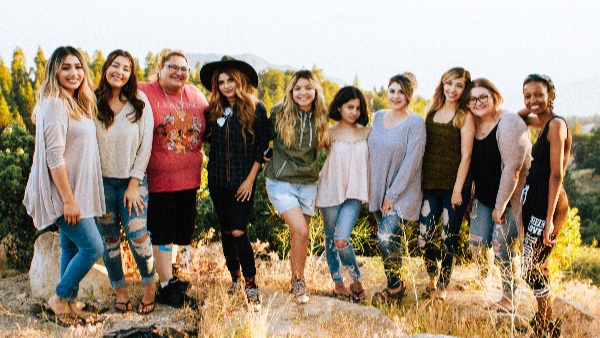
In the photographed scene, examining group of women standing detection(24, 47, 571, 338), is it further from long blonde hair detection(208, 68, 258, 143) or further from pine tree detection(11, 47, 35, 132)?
pine tree detection(11, 47, 35, 132)

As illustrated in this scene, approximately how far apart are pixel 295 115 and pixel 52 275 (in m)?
2.83

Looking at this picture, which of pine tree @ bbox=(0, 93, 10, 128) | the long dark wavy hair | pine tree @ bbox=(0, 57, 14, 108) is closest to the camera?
the long dark wavy hair

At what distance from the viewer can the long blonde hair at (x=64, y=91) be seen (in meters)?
3.67

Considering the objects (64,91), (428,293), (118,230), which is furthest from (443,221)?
(64,91)

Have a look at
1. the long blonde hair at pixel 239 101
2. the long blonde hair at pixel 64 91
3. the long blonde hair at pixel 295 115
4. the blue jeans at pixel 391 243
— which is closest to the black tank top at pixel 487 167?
the blue jeans at pixel 391 243

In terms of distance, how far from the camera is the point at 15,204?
5875 millimetres

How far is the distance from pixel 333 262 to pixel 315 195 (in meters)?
0.72

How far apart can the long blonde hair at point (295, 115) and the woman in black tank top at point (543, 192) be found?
166 centimetres

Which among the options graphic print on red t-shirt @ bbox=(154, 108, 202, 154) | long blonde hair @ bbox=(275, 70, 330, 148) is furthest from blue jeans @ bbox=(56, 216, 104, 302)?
long blonde hair @ bbox=(275, 70, 330, 148)

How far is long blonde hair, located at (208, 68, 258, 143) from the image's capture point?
4.26 meters

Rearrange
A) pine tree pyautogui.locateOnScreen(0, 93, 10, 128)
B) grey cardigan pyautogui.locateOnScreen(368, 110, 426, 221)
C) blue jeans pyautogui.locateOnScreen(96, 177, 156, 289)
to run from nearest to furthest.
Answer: blue jeans pyautogui.locateOnScreen(96, 177, 156, 289)
grey cardigan pyautogui.locateOnScreen(368, 110, 426, 221)
pine tree pyautogui.locateOnScreen(0, 93, 10, 128)

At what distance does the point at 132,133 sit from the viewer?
397 cm

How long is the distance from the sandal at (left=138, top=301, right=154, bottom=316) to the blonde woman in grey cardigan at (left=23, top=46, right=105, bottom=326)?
65 cm

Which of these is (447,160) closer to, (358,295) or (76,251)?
(358,295)
